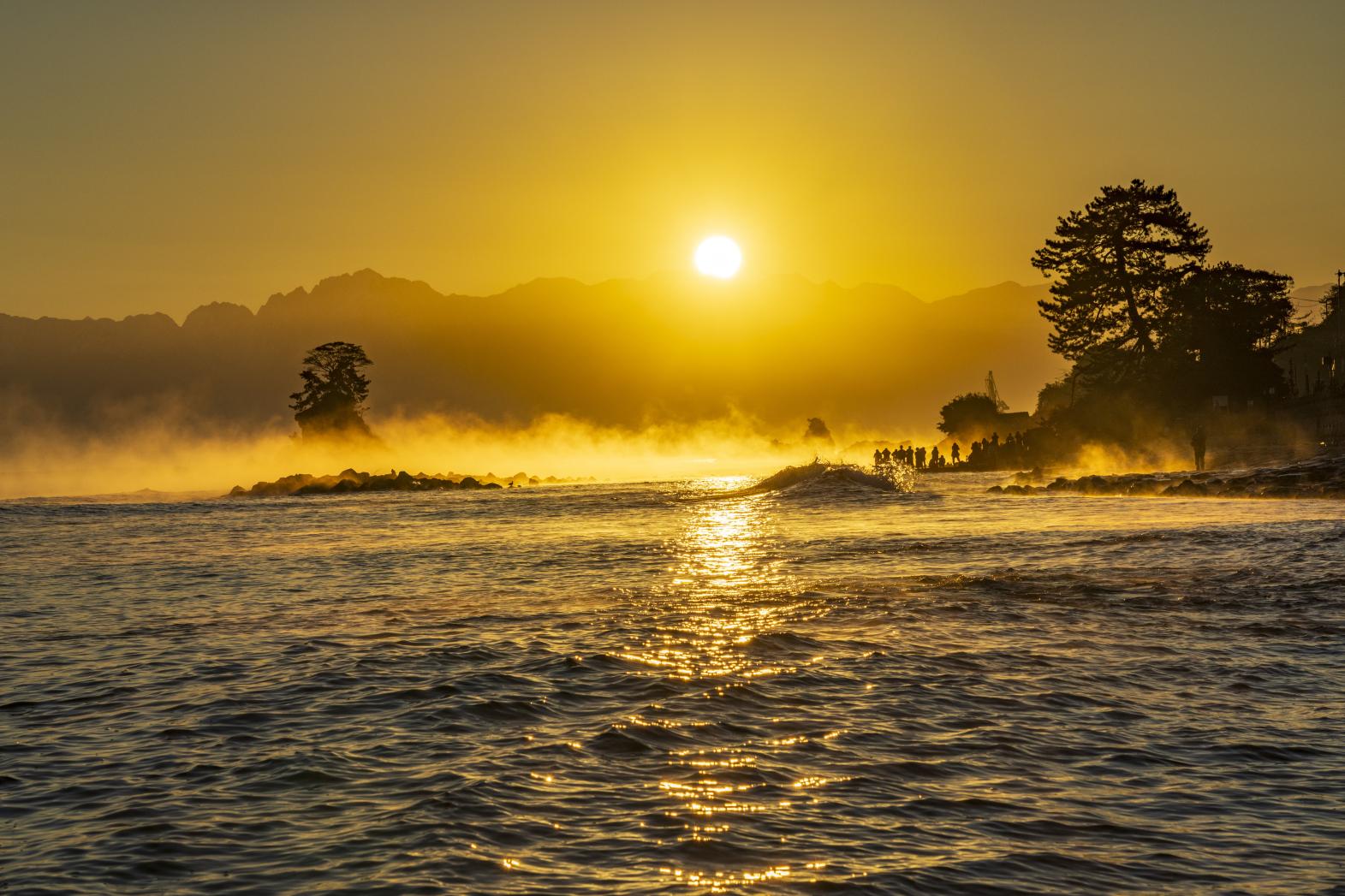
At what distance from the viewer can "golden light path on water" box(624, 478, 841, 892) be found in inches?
304

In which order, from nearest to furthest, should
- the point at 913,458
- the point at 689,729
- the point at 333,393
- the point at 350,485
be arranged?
1. the point at 689,729
2. the point at 350,485
3. the point at 913,458
4. the point at 333,393

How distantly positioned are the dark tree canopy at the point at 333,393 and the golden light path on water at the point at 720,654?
107m

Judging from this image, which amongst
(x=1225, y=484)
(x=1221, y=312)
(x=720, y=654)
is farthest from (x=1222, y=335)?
(x=720, y=654)

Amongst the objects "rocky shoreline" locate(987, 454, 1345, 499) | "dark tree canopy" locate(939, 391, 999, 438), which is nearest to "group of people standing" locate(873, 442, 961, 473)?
"dark tree canopy" locate(939, 391, 999, 438)

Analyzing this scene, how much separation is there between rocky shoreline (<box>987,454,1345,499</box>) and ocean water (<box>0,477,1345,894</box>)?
21.6 meters

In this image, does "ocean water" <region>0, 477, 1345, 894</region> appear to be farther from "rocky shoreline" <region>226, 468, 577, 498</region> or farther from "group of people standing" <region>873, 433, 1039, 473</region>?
"rocky shoreline" <region>226, 468, 577, 498</region>

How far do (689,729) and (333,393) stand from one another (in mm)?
129152

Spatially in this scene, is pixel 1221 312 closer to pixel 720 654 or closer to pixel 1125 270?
pixel 1125 270

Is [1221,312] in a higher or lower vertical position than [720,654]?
higher

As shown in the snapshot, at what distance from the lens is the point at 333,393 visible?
437ft

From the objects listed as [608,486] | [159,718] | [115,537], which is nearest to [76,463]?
[608,486]

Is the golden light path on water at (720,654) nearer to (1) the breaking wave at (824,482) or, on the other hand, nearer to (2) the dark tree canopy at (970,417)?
(1) the breaking wave at (824,482)

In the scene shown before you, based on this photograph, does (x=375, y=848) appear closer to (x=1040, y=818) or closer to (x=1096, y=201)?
(x=1040, y=818)

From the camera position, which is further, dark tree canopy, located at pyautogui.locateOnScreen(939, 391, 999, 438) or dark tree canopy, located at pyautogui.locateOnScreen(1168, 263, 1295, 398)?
dark tree canopy, located at pyautogui.locateOnScreen(939, 391, 999, 438)
